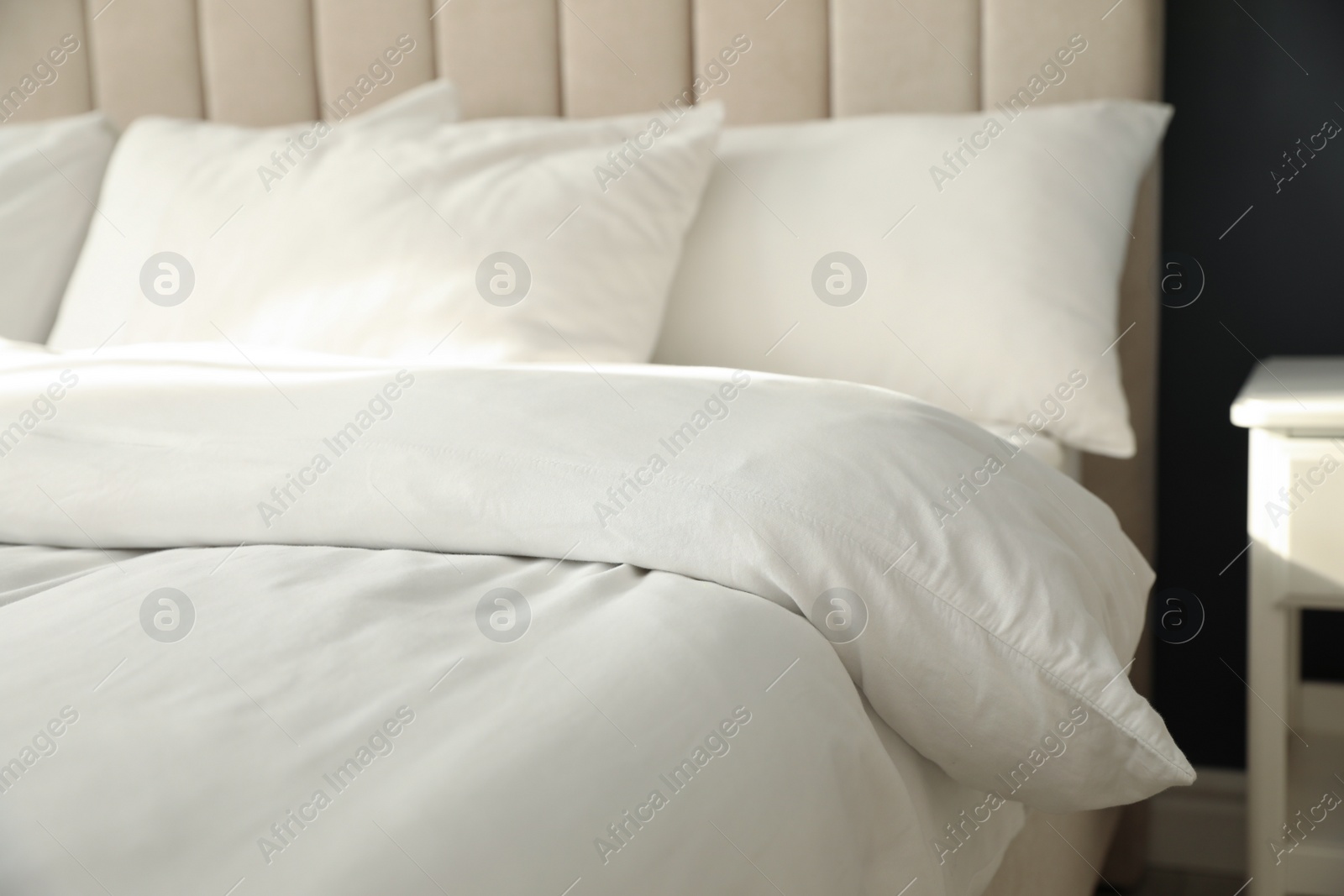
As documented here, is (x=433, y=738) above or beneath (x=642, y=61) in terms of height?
beneath

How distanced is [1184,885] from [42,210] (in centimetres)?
190

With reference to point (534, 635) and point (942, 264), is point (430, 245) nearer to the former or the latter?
point (942, 264)

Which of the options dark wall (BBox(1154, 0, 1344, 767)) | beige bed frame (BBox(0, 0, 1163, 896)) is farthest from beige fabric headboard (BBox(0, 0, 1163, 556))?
dark wall (BBox(1154, 0, 1344, 767))

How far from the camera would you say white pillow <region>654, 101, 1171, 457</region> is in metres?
1.23

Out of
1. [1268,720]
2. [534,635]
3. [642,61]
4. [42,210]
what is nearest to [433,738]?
[534,635]

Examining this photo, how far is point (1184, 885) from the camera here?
5.24 ft

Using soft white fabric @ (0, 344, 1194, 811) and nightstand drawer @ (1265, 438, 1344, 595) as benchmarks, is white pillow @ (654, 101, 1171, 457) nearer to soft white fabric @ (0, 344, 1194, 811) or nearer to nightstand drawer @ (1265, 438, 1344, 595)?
nightstand drawer @ (1265, 438, 1344, 595)

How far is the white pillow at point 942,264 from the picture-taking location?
1.23 metres

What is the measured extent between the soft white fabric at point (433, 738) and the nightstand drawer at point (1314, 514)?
583 mm

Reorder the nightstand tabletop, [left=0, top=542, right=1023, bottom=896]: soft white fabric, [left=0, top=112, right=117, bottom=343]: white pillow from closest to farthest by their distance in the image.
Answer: [left=0, top=542, right=1023, bottom=896]: soft white fabric, the nightstand tabletop, [left=0, top=112, right=117, bottom=343]: white pillow

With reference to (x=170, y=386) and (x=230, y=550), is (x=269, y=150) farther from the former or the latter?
(x=230, y=550)

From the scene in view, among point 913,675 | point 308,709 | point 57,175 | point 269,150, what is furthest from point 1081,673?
point 57,175

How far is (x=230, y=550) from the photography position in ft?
2.45

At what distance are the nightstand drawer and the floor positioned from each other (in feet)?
2.19
